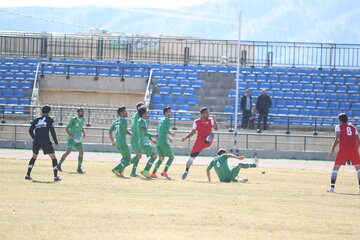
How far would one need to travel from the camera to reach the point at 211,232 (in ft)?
38.1

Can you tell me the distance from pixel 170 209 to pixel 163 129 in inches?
299

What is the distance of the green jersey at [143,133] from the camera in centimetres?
2084

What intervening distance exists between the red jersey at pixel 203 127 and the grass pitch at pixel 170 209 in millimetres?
1357

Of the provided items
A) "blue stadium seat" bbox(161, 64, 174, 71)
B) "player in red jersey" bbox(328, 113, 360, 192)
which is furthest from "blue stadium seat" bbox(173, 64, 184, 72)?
"player in red jersey" bbox(328, 113, 360, 192)

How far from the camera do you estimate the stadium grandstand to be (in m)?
34.0

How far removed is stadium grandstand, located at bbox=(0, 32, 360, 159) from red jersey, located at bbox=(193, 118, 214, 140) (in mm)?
11205

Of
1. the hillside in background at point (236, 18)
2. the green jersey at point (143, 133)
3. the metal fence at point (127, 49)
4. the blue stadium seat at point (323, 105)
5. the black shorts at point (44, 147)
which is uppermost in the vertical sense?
the hillside in background at point (236, 18)

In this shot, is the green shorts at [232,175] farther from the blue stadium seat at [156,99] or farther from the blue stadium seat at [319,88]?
the blue stadium seat at [319,88]

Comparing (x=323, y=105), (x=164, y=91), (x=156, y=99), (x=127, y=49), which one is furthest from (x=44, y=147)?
(x=127, y=49)

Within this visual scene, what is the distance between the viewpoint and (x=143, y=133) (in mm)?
20969

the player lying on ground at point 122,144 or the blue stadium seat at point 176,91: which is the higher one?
the blue stadium seat at point 176,91

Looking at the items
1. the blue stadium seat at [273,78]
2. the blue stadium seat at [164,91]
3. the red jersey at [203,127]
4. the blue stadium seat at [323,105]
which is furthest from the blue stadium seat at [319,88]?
the red jersey at [203,127]

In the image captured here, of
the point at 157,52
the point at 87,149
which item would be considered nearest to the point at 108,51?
the point at 157,52

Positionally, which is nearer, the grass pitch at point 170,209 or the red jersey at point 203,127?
the grass pitch at point 170,209
